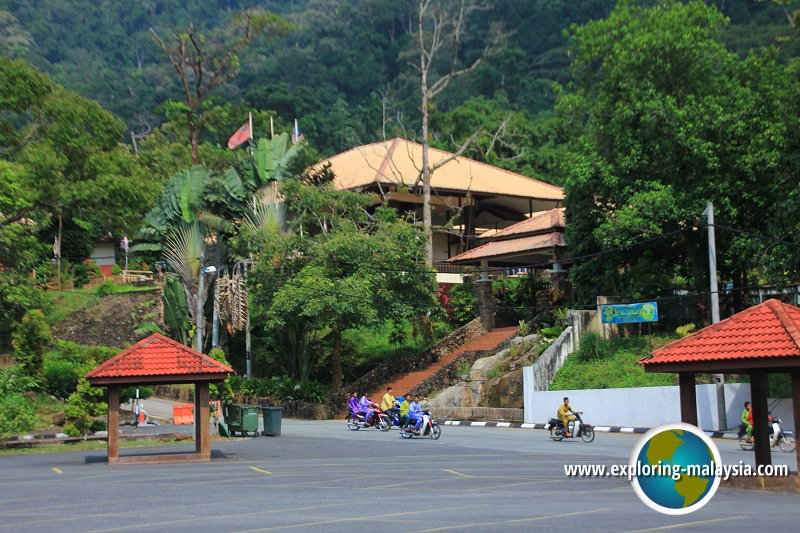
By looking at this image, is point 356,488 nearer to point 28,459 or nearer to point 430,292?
point 28,459

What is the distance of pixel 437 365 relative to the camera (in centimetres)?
4106

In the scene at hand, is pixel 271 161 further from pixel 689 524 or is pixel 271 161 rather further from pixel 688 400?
pixel 689 524

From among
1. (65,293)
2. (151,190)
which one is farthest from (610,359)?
(65,293)

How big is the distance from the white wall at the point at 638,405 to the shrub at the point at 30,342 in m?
17.4

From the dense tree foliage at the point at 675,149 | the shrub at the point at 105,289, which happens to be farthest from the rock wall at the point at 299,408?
the shrub at the point at 105,289

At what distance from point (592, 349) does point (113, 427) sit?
18546 millimetres

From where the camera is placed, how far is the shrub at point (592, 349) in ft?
110

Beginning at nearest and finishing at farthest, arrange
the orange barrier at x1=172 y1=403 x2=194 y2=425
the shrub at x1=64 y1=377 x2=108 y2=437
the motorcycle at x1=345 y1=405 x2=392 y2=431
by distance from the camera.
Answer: the shrub at x1=64 y1=377 x2=108 y2=437 < the motorcycle at x1=345 y1=405 x2=392 y2=431 < the orange barrier at x1=172 y1=403 x2=194 y2=425

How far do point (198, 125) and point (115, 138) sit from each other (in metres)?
31.1

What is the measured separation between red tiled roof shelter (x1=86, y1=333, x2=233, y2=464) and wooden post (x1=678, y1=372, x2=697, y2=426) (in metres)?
10.3

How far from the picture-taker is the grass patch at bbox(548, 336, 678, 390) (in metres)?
30.4

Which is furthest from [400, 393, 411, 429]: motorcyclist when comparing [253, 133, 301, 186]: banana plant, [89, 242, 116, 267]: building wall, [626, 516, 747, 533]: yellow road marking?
[89, 242, 116, 267]: building wall

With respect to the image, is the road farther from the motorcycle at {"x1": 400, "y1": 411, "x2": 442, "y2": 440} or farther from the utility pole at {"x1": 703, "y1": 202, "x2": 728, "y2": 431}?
the utility pole at {"x1": 703, "y1": 202, "x2": 728, "y2": 431}

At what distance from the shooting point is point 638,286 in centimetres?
3456
